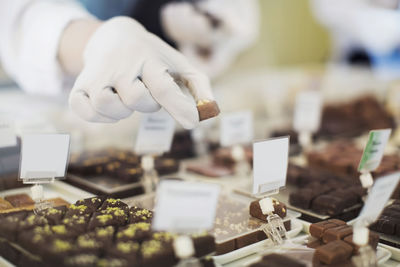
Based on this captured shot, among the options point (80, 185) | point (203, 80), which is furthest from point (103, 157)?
point (203, 80)

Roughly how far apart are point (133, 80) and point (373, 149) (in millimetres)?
1040

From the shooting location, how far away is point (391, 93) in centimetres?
436

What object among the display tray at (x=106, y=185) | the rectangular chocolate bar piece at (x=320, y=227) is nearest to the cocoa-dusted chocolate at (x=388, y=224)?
the rectangular chocolate bar piece at (x=320, y=227)

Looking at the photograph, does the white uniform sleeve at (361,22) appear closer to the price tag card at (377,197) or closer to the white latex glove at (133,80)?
the white latex glove at (133,80)

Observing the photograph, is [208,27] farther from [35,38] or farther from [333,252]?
[333,252]

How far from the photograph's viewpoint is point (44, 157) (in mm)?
1887

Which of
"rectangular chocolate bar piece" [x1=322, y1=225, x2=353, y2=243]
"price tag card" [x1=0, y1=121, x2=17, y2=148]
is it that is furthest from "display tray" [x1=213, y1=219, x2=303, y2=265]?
"price tag card" [x1=0, y1=121, x2=17, y2=148]

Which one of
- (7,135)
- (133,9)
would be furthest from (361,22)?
(7,135)

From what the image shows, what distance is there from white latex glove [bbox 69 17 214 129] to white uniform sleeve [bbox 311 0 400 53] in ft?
11.0

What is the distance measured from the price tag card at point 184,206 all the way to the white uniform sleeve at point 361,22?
3915 mm

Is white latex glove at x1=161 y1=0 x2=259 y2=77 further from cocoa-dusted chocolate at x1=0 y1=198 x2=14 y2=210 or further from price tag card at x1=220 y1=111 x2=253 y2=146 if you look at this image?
cocoa-dusted chocolate at x1=0 y1=198 x2=14 y2=210

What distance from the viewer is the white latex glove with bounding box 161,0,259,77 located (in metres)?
3.40

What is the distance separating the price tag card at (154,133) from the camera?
2.37m

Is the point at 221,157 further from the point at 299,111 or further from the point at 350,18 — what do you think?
the point at 350,18
